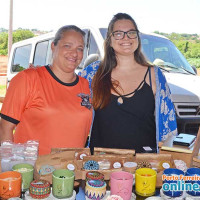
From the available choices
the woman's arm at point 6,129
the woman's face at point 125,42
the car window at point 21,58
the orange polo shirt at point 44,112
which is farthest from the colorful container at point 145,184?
the car window at point 21,58

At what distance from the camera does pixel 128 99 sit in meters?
2.25

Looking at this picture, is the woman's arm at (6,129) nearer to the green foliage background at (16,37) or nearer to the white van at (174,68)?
the white van at (174,68)

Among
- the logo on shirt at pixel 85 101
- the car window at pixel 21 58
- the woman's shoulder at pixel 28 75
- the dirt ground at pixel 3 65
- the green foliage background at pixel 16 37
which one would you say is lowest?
the dirt ground at pixel 3 65

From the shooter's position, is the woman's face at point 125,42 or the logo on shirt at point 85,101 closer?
the logo on shirt at point 85,101

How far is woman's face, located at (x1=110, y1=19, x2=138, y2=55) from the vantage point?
231 cm

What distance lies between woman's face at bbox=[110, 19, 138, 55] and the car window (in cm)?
534

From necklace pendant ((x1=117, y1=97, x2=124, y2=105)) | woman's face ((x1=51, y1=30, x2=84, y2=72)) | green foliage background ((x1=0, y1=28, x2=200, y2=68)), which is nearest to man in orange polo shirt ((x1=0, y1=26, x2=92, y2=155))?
woman's face ((x1=51, y1=30, x2=84, y2=72))

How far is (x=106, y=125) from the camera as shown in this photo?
2.28 meters

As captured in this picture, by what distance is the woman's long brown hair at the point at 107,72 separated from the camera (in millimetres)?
2248

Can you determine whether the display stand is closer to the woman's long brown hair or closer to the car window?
the woman's long brown hair

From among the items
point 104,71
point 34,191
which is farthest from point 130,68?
point 34,191

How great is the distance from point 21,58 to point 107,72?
590 cm

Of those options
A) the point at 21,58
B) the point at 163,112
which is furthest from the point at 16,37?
the point at 163,112

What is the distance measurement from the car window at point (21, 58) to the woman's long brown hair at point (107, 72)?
5.18 m
